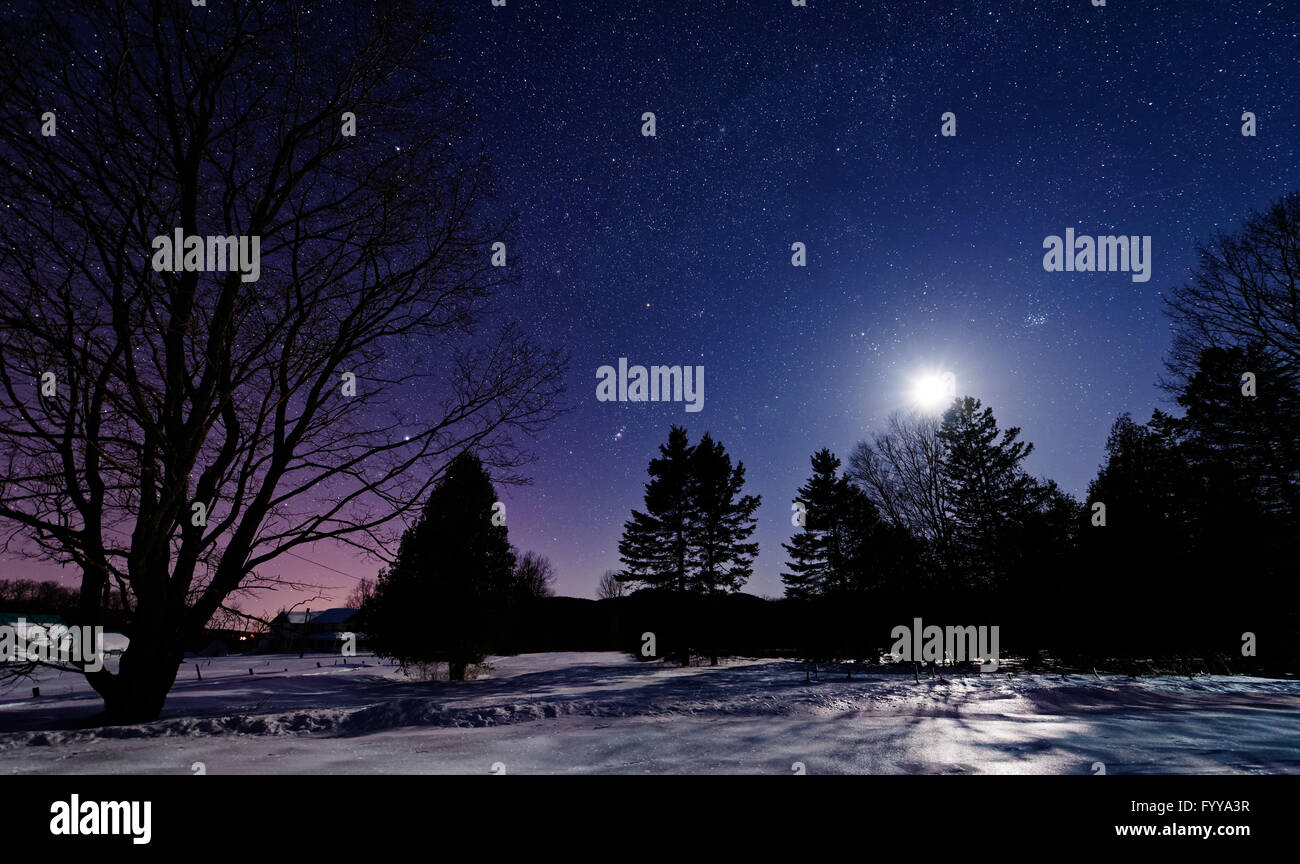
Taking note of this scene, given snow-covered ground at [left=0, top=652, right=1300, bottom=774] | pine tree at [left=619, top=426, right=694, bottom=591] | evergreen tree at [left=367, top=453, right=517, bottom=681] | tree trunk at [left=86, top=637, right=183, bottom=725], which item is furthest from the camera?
pine tree at [left=619, top=426, right=694, bottom=591]

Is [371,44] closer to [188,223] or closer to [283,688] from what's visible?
[188,223]

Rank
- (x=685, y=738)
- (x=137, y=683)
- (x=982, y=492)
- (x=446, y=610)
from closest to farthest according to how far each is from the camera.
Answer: (x=685, y=738), (x=137, y=683), (x=446, y=610), (x=982, y=492)

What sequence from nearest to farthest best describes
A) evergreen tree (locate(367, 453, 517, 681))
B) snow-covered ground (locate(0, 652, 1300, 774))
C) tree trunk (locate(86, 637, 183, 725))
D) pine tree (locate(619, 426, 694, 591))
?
snow-covered ground (locate(0, 652, 1300, 774)) < tree trunk (locate(86, 637, 183, 725)) < evergreen tree (locate(367, 453, 517, 681)) < pine tree (locate(619, 426, 694, 591))

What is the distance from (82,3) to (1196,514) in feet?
128

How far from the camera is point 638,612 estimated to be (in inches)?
1457

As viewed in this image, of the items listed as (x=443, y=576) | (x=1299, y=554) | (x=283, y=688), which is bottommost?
(x=283, y=688)

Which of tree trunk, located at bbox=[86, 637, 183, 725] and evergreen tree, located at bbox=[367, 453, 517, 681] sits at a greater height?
tree trunk, located at bbox=[86, 637, 183, 725]

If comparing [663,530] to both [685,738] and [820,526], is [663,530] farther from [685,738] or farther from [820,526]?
[685,738]

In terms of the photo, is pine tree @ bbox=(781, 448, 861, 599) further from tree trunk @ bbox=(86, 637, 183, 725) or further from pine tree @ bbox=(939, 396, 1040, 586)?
tree trunk @ bbox=(86, 637, 183, 725)

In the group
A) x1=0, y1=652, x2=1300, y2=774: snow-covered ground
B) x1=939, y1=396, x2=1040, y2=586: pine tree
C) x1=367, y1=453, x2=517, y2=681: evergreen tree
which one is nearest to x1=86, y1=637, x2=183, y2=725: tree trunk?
x1=0, y1=652, x2=1300, y2=774: snow-covered ground

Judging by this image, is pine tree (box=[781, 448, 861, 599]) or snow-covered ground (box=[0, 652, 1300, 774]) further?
pine tree (box=[781, 448, 861, 599])

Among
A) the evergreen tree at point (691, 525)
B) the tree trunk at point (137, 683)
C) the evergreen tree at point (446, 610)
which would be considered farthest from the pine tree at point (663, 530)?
the tree trunk at point (137, 683)

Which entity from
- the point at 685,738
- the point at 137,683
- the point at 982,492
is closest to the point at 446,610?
the point at 137,683
